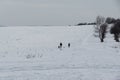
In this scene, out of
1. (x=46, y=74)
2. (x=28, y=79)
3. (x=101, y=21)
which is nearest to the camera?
(x=28, y=79)

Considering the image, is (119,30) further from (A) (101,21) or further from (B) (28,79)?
(B) (28,79)

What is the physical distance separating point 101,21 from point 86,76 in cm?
5546

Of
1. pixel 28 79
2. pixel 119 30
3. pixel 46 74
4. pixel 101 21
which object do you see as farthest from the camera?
pixel 101 21

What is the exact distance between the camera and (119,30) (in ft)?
168

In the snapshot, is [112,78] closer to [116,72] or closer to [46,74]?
[116,72]

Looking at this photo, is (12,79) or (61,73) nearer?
(12,79)

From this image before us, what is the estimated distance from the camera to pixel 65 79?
10602 mm

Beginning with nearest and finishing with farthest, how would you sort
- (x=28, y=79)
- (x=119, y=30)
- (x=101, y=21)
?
(x=28, y=79)
(x=119, y=30)
(x=101, y=21)

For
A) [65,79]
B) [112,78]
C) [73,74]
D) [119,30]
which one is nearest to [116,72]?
[112,78]

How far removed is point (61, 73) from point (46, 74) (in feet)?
2.49

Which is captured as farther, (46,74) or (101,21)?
(101,21)

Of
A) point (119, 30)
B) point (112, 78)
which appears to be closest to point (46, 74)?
point (112, 78)

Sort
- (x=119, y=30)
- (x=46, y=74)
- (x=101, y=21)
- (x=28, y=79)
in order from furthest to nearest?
(x=101, y=21)
(x=119, y=30)
(x=46, y=74)
(x=28, y=79)

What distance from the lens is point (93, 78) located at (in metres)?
10.9
